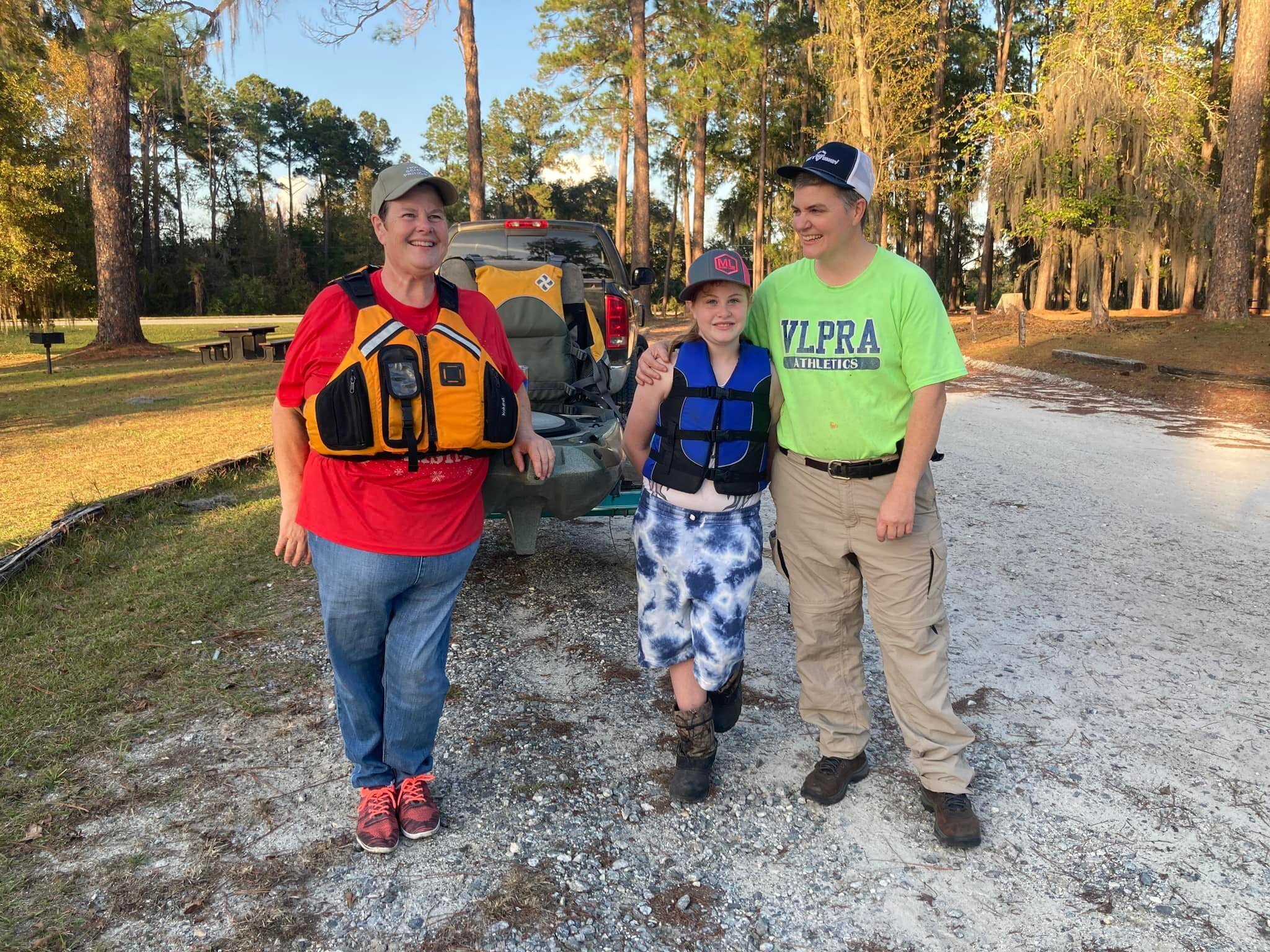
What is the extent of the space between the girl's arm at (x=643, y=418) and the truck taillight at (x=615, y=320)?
12.8 feet

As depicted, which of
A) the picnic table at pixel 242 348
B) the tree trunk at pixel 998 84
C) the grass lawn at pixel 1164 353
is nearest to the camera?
the grass lawn at pixel 1164 353

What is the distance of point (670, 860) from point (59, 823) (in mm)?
1914

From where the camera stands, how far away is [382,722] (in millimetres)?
2750

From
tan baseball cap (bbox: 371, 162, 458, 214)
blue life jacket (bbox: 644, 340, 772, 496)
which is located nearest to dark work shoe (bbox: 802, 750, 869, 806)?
blue life jacket (bbox: 644, 340, 772, 496)

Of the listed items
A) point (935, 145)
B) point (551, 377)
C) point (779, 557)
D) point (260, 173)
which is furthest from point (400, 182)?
point (260, 173)

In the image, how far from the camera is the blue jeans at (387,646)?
246 centimetres

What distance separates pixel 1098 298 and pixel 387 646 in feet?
73.5

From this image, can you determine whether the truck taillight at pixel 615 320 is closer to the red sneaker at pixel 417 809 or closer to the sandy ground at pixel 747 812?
the sandy ground at pixel 747 812

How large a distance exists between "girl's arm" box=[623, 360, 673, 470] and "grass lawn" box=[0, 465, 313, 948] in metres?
1.89

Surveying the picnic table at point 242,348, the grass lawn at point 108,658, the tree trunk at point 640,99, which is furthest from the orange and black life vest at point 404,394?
the tree trunk at point 640,99

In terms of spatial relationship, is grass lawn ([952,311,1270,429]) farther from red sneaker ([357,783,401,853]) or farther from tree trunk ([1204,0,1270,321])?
red sneaker ([357,783,401,853])

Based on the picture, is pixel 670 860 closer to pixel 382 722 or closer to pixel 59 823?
pixel 382 722

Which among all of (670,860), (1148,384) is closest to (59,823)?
(670,860)

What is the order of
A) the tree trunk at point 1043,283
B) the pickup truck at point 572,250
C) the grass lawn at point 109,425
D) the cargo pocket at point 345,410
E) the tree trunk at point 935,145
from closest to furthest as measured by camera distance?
the cargo pocket at point 345,410, the grass lawn at point 109,425, the pickup truck at point 572,250, the tree trunk at point 1043,283, the tree trunk at point 935,145
